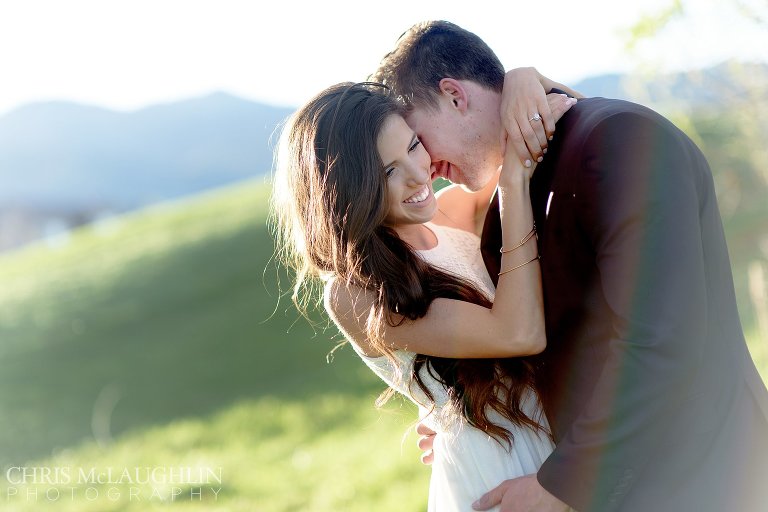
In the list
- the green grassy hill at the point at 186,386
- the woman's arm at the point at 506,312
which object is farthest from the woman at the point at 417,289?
the green grassy hill at the point at 186,386

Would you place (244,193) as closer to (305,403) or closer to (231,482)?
(305,403)

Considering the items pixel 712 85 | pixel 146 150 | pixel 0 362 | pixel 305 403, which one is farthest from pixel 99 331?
pixel 146 150

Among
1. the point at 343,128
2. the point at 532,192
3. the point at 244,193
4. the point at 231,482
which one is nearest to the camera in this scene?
the point at 532,192

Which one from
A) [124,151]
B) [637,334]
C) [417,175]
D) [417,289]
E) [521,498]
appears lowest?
[521,498]

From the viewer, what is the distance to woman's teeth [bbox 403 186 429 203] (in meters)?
3.05

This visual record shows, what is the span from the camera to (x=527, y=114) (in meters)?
2.71

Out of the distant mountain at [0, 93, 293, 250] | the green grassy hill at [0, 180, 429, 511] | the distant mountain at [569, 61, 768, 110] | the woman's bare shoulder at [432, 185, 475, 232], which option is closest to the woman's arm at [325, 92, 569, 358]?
the woman's bare shoulder at [432, 185, 475, 232]

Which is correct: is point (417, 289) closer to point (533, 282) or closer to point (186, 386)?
point (533, 282)

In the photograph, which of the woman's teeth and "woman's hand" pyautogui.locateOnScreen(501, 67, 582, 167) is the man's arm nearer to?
"woman's hand" pyautogui.locateOnScreen(501, 67, 582, 167)

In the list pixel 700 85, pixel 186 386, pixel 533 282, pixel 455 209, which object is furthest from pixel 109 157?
pixel 533 282

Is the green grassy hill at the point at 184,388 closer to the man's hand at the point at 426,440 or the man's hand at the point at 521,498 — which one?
the man's hand at the point at 426,440

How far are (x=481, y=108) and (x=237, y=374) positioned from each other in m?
11.3

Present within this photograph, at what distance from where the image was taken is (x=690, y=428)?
8.02ft

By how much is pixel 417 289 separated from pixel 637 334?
804 millimetres
